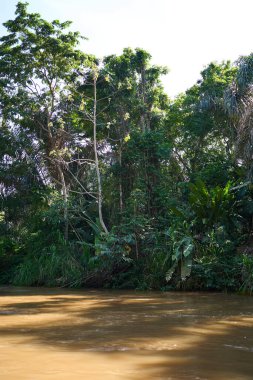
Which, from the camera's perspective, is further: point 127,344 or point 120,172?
point 120,172

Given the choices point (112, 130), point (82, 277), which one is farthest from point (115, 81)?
point (82, 277)

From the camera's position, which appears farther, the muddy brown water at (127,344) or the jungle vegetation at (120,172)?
the jungle vegetation at (120,172)

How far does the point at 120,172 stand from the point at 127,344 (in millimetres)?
14146

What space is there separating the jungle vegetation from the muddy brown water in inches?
207

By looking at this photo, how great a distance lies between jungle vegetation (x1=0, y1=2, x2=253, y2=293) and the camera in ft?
41.8

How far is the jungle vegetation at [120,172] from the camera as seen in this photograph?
12.7 metres

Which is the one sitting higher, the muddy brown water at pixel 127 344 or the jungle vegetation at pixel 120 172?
the jungle vegetation at pixel 120 172

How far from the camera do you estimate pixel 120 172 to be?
18312 mm

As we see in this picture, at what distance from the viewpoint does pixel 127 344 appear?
4363 mm

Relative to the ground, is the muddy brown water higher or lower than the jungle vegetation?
lower

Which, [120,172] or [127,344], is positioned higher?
[120,172]

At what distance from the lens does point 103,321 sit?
20.0 feet

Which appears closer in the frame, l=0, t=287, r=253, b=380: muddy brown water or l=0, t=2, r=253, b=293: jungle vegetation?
l=0, t=287, r=253, b=380: muddy brown water

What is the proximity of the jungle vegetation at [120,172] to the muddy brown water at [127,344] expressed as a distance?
525cm
